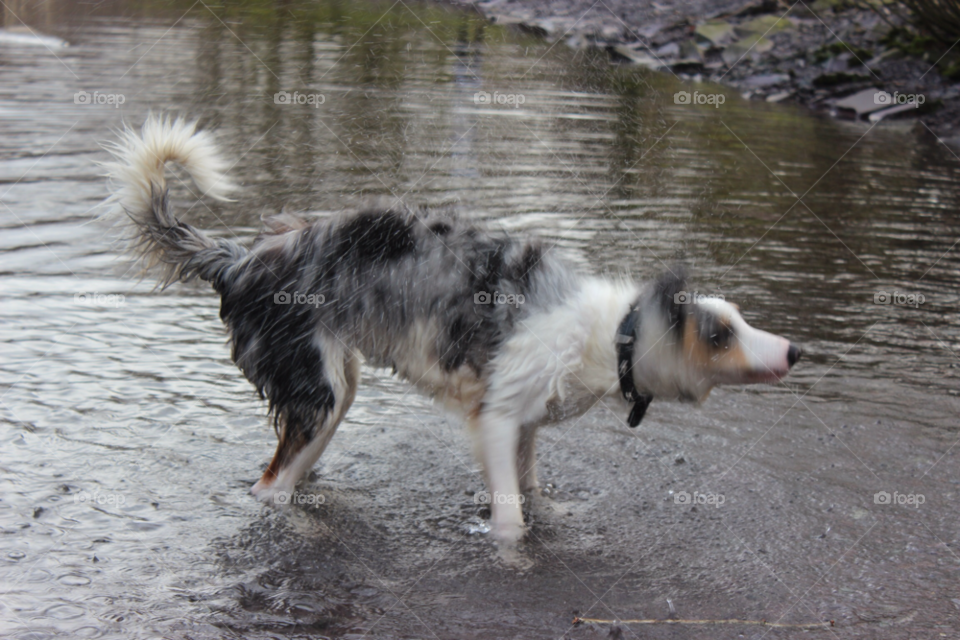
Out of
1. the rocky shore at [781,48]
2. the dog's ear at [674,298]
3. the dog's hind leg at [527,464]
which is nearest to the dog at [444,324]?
the dog's ear at [674,298]

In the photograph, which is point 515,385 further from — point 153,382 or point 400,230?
point 153,382

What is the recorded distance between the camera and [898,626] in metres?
3.44

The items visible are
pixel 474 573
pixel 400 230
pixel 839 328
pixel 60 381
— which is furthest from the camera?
pixel 839 328

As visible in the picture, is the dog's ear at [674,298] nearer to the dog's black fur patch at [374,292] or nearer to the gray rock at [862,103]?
the dog's black fur patch at [374,292]

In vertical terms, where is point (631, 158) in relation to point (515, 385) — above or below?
above

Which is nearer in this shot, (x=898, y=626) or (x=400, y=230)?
(x=898, y=626)

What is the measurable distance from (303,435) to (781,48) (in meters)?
19.9

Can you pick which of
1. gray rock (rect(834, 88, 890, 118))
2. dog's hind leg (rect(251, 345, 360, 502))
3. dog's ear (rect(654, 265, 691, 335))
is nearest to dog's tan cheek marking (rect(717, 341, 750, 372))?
dog's ear (rect(654, 265, 691, 335))

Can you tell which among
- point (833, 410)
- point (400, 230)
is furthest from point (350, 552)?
point (833, 410)

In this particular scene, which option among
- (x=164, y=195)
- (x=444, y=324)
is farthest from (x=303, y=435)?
(x=164, y=195)

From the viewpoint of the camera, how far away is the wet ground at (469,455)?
3516mm

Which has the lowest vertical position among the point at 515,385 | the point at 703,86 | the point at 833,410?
the point at 833,410

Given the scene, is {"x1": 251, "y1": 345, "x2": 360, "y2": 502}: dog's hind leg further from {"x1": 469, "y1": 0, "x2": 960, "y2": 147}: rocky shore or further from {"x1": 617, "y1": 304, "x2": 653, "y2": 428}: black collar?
{"x1": 469, "y1": 0, "x2": 960, "y2": 147}: rocky shore

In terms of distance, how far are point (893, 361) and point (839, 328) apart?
55 centimetres
